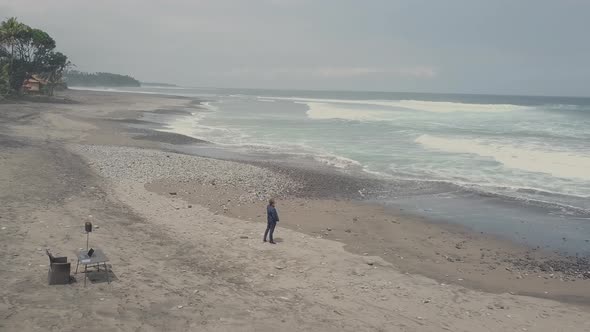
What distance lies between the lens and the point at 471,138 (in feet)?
128

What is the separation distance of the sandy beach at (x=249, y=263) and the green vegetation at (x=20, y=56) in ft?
125

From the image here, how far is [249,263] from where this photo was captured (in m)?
10.7

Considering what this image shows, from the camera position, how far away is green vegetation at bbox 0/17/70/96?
165 ft

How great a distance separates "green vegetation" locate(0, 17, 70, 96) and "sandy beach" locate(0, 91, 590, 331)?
38.1 meters

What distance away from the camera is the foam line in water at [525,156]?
2488 centimetres

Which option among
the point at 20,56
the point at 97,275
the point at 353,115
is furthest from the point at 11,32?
the point at 97,275

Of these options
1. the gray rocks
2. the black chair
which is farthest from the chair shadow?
the gray rocks

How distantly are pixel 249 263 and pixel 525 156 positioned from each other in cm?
2401

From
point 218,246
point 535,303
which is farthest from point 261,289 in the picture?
point 535,303

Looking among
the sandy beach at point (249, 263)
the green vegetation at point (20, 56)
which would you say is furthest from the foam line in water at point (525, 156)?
the green vegetation at point (20, 56)

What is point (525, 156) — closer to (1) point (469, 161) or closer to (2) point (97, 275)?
(1) point (469, 161)

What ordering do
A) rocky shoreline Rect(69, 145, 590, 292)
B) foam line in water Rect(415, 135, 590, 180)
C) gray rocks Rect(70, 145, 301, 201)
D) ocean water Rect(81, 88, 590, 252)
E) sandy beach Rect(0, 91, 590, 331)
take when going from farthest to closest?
foam line in water Rect(415, 135, 590, 180)
gray rocks Rect(70, 145, 301, 201)
ocean water Rect(81, 88, 590, 252)
rocky shoreline Rect(69, 145, 590, 292)
sandy beach Rect(0, 91, 590, 331)

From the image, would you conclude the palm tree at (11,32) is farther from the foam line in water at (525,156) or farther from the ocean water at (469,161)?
the foam line in water at (525,156)

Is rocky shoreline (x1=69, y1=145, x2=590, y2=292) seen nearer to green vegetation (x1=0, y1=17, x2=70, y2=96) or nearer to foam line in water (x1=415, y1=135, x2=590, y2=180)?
foam line in water (x1=415, y1=135, x2=590, y2=180)
